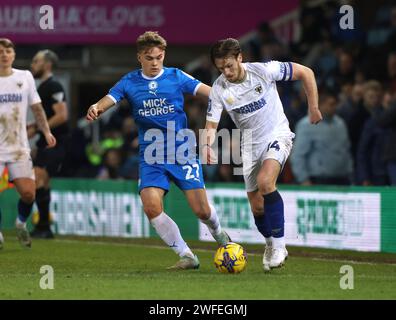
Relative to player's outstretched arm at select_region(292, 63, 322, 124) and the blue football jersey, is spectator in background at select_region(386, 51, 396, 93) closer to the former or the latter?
player's outstretched arm at select_region(292, 63, 322, 124)

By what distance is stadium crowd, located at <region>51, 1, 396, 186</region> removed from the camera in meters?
16.5

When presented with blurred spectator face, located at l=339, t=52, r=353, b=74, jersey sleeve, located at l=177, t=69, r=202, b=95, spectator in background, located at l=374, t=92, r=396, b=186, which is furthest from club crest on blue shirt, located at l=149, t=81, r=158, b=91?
blurred spectator face, located at l=339, t=52, r=353, b=74

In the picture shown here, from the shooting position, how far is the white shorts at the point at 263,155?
37.2ft

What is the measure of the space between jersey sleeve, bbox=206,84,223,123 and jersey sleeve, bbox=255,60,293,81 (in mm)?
490

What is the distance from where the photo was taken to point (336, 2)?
863 inches

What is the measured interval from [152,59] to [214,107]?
31.0 inches

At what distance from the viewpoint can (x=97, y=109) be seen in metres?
11.2

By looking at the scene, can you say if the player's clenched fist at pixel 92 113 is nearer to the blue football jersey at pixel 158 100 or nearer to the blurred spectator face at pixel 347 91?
the blue football jersey at pixel 158 100

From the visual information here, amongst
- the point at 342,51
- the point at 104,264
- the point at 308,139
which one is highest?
the point at 342,51

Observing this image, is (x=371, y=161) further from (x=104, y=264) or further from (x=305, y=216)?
(x=104, y=264)

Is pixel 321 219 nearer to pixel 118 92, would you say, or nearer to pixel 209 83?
pixel 118 92

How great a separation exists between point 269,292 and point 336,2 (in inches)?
514

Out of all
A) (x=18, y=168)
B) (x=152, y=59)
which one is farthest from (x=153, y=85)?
(x=18, y=168)
